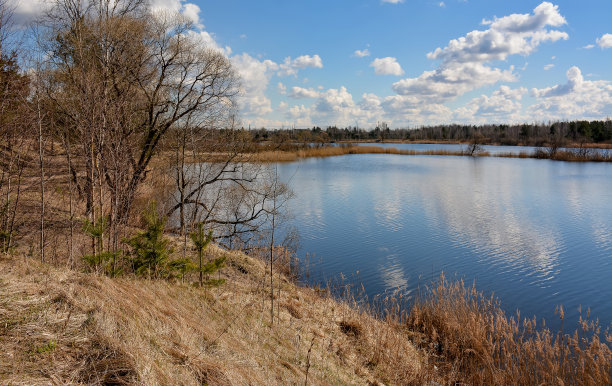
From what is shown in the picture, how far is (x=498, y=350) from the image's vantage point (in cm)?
689

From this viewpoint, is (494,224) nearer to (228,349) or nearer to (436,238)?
(436,238)

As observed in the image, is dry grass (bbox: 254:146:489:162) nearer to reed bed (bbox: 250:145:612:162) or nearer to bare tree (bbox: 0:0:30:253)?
reed bed (bbox: 250:145:612:162)

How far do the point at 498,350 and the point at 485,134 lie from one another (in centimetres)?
10811

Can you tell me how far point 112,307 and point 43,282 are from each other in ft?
3.57

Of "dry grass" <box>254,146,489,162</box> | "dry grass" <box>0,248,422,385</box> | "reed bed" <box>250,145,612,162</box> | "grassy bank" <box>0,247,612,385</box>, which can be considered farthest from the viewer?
"dry grass" <box>254,146,489,162</box>

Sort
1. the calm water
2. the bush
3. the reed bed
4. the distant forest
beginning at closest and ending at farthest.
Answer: the bush
the calm water
the reed bed
the distant forest

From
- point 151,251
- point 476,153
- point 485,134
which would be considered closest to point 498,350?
point 151,251

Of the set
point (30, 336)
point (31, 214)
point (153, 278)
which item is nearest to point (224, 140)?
point (31, 214)

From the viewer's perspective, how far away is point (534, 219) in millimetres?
17766

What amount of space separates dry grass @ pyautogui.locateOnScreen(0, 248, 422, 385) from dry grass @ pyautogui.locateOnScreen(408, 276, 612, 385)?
763 millimetres

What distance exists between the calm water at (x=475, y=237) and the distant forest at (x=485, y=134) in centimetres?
2554

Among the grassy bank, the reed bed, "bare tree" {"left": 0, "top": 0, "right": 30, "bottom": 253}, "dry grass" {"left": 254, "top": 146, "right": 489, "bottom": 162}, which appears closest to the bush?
the grassy bank

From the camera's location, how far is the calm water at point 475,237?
10703mm

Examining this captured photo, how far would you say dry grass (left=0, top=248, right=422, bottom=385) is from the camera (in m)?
3.57
